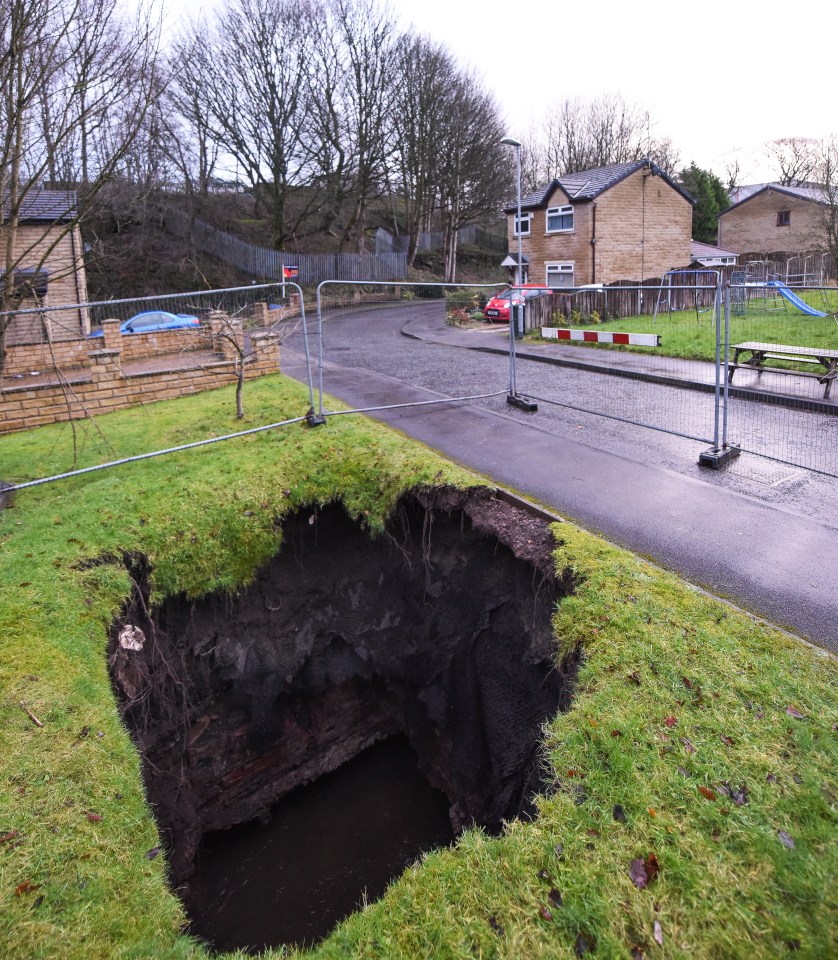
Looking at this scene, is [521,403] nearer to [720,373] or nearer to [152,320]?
[720,373]

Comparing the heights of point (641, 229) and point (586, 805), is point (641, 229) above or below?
above

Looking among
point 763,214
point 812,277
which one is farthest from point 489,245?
point 812,277

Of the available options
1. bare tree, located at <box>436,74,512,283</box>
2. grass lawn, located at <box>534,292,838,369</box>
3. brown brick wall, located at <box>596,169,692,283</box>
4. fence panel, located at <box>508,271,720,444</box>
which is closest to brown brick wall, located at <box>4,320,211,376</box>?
fence panel, located at <box>508,271,720,444</box>

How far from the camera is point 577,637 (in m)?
4.71

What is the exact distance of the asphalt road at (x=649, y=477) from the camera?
5.45 metres

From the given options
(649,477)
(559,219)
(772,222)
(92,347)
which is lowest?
(649,477)

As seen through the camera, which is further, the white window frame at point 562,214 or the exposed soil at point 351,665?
the white window frame at point 562,214

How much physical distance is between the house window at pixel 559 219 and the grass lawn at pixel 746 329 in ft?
39.9

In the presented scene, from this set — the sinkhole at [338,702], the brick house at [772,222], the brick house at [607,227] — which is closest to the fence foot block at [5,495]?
the sinkhole at [338,702]

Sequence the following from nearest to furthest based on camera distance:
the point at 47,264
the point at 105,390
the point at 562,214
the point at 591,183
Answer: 1. the point at 105,390
2. the point at 47,264
3. the point at 591,183
4. the point at 562,214

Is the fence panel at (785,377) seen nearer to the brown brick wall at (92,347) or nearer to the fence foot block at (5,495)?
the fence foot block at (5,495)

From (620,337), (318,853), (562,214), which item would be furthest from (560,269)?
(318,853)

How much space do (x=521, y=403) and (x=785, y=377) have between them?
529 cm

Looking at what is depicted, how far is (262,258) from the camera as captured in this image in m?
36.4
